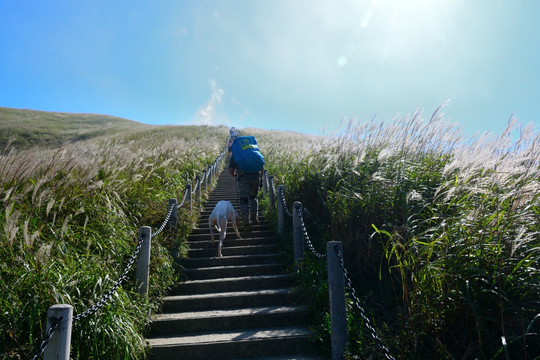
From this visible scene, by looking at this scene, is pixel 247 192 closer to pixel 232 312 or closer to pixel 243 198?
pixel 243 198

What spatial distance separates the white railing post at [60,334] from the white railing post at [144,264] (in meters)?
2.21

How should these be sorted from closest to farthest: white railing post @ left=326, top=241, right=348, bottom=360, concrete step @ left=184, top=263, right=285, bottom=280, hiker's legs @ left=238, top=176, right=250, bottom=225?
white railing post @ left=326, top=241, right=348, bottom=360 < concrete step @ left=184, top=263, right=285, bottom=280 < hiker's legs @ left=238, top=176, right=250, bottom=225

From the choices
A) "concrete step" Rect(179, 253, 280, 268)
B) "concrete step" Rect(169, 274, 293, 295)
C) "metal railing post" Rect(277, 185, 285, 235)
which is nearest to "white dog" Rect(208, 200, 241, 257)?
"concrete step" Rect(179, 253, 280, 268)

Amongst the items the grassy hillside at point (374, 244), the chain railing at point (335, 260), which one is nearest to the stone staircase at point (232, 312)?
the grassy hillside at point (374, 244)

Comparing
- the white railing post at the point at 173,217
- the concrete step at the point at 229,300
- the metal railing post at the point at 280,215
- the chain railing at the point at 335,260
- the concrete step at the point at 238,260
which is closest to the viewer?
the chain railing at the point at 335,260

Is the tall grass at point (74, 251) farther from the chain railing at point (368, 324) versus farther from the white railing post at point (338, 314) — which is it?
the chain railing at point (368, 324)

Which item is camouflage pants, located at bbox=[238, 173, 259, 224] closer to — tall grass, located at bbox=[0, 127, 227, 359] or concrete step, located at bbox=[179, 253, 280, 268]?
concrete step, located at bbox=[179, 253, 280, 268]

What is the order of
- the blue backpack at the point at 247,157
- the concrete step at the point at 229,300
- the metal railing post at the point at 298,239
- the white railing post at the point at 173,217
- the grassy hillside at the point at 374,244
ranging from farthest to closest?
1. the blue backpack at the point at 247,157
2. the white railing post at the point at 173,217
3. the metal railing post at the point at 298,239
4. the concrete step at the point at 229,300
5. the grassy hillside at the point at 374,244

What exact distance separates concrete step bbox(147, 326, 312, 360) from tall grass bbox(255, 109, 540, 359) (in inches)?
15.8

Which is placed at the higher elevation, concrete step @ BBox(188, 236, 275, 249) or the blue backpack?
the blue backpack

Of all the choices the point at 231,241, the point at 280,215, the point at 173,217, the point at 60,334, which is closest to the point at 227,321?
the point at 60,334

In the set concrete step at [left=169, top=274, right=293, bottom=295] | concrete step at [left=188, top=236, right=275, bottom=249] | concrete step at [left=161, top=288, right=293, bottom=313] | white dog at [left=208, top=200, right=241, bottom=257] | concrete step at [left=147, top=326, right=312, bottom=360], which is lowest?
concrete step at [left=147, top=326, right=312, bottom=360]

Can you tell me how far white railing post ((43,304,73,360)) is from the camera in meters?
2.22

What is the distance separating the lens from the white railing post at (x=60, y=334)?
2.22 meters
